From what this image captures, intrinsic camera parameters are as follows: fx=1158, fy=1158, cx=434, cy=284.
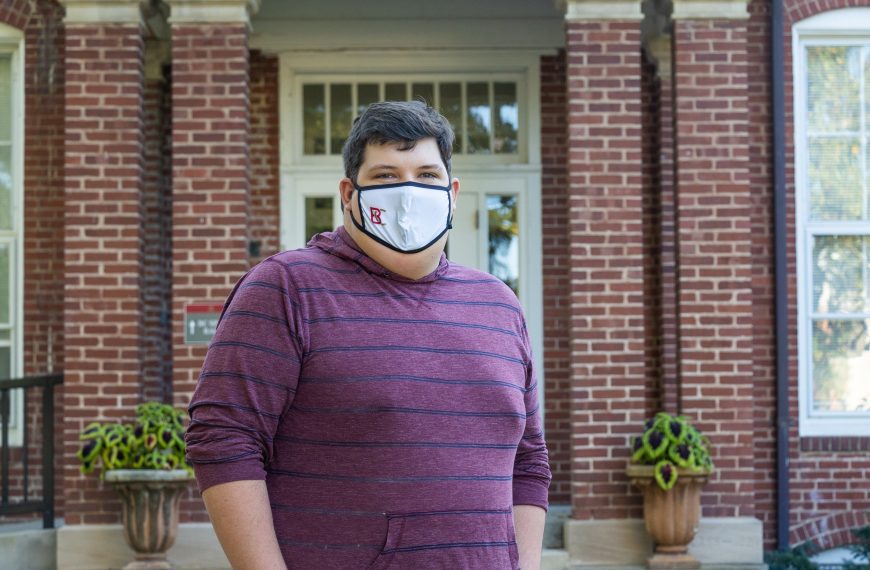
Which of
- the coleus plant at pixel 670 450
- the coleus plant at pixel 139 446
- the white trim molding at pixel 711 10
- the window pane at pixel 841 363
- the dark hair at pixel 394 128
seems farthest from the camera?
the window pane at pixel 841 363

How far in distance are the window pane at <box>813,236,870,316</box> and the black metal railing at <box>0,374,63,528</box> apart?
200 inches

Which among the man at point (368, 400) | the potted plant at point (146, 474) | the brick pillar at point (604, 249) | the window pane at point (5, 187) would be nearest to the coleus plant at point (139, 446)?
the potted plant at point (146, 474)

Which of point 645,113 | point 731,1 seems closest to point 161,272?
point 645,113

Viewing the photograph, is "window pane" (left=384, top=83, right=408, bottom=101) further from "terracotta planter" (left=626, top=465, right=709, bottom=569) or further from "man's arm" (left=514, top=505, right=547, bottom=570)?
"man's arm" (left=514, top=505, right=547, bottom=570)

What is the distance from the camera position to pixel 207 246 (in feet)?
23.6

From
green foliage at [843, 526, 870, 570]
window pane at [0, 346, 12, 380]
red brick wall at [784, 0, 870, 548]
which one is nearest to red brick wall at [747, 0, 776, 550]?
red brick wall at [784, 0, 870, 548]

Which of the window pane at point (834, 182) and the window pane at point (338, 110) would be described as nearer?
the window pane at point (834, 182)

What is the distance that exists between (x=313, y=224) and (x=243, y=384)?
21.6 feet

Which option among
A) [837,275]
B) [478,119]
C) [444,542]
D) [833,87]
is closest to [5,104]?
[478,119]

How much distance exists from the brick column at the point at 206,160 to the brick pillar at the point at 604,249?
206 cm

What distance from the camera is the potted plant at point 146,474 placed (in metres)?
6.76

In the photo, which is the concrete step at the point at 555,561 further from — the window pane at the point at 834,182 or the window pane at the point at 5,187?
the window pane at the point at 5,187

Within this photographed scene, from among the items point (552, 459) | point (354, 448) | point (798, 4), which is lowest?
point (552, 459)

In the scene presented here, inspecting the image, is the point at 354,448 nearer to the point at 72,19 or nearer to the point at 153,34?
the point at 72,19
